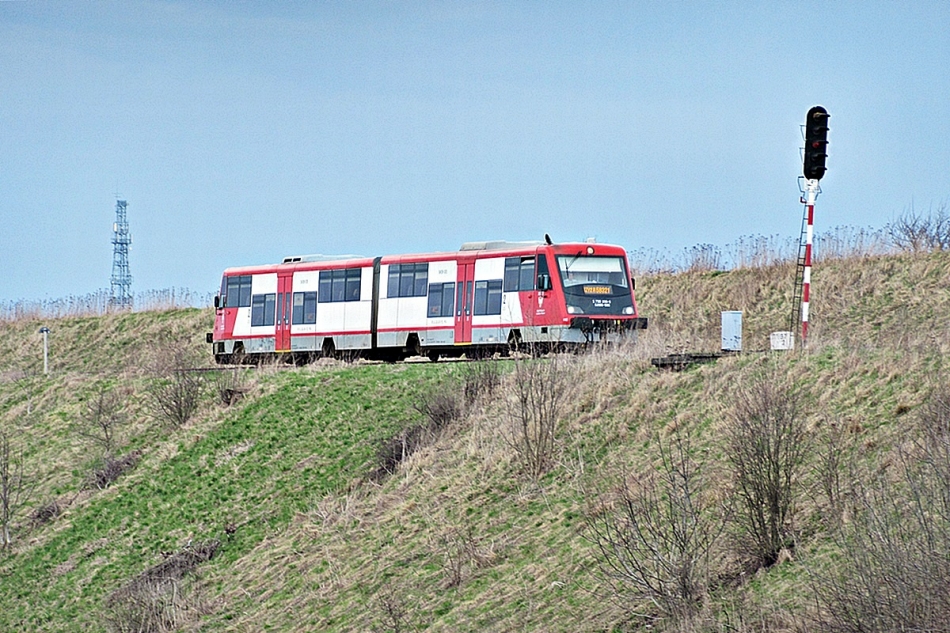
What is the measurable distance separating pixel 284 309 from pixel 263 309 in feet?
2.91

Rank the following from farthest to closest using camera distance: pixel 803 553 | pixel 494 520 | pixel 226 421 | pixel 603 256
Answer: pixel 603 256 → pixel 226 421 → pixel 494 520 → pixel 803 553

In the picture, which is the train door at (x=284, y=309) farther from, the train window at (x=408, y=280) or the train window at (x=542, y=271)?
the train window at (x=542, y=271)

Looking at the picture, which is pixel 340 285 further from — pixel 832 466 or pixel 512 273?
pixel 832 466

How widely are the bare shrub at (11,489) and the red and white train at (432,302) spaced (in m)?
7.94

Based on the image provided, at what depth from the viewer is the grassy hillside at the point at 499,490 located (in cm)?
1420

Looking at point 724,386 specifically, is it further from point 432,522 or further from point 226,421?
point 226,421

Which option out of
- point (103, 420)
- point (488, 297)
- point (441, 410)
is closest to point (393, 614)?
point (441, 410)

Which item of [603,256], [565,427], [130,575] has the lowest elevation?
[130,575]

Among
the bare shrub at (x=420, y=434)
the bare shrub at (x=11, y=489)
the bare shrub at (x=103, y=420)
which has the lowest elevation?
the bare shrub at (x=11, y=489)

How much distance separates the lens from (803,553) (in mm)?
13938

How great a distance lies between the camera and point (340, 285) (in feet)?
115

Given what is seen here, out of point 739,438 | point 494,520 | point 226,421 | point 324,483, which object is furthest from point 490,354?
point 739,438

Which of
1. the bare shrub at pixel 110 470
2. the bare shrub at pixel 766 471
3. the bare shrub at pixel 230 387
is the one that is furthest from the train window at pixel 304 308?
the bare shrub at pixel 766 471

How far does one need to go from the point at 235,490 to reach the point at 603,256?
10718 millimetres
